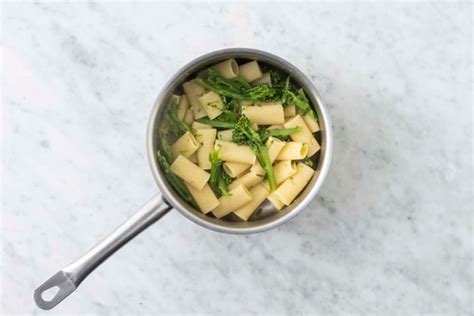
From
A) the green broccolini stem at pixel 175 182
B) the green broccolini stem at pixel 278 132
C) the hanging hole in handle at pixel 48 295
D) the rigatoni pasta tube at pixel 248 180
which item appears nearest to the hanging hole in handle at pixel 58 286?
the hanging hole in handle at pixel 48 295

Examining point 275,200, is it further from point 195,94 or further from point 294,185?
point 195,94

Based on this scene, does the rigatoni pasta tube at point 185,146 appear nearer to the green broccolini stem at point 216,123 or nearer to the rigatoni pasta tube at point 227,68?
the green broccolini stem at point 216,123

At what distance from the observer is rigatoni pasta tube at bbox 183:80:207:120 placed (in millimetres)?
1465

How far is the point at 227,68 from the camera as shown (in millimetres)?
1466

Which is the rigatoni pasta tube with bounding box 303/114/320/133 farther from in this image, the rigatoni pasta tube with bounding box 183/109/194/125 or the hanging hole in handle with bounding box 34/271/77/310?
the hanging hole in handle with bounding box 34/271/77/310

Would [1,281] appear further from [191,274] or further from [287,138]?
[287,138]

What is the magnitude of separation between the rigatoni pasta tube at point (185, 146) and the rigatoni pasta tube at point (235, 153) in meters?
0.05

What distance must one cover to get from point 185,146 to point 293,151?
0.24 m

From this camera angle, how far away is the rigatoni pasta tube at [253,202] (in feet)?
4.80

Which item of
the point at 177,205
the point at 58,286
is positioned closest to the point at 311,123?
the point at 177,205

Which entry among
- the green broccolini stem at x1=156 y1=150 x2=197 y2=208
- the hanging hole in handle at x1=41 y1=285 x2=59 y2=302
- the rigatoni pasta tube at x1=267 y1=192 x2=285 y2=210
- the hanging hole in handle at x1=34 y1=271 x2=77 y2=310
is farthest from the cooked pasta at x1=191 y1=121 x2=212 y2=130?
the hanging hole in handle at x1=41 y1=285 x2=59 y2=302

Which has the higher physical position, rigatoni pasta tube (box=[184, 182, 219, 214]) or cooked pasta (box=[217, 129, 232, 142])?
cooked pasta (box=[217, 129, 232, 142])

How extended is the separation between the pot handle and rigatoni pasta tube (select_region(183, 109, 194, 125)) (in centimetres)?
19

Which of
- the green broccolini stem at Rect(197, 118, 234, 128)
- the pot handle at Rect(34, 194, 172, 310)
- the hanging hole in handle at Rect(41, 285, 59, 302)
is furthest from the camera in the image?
the hanging hole in handle at Rect(41, 285, 59, 302)
